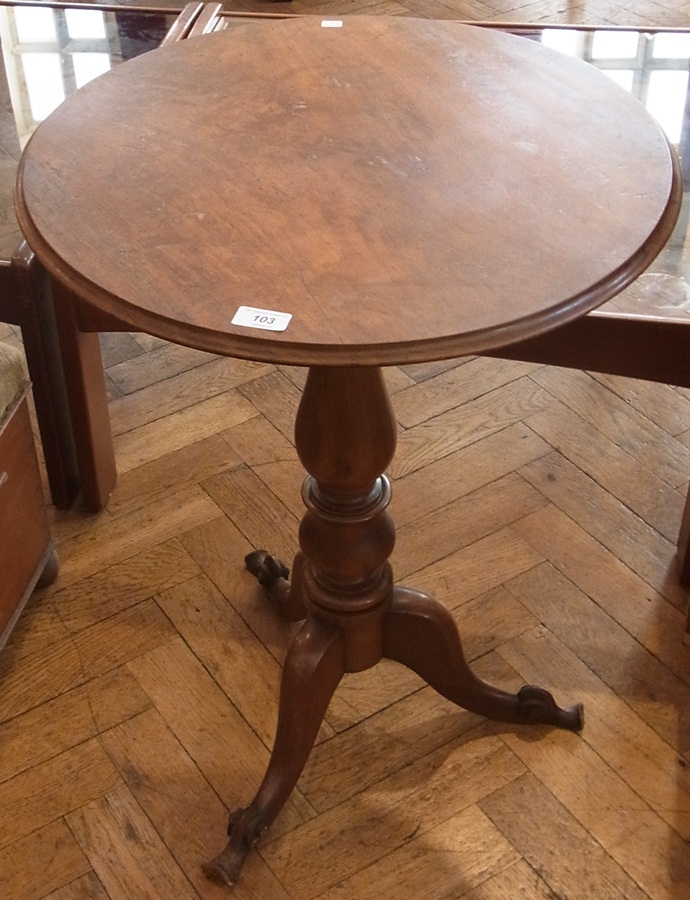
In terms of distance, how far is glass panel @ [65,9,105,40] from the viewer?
1617 mm

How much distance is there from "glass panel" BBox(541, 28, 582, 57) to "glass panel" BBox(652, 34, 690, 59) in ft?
0.37

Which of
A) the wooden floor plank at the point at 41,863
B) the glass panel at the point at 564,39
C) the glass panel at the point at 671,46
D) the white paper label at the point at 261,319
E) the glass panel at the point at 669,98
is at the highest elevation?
the white paper label at the point at 261,319

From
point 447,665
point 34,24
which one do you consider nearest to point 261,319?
point 447,665

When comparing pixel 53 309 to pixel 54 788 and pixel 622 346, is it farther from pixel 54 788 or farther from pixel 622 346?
pixel 622 346

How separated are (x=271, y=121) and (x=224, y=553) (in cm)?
68

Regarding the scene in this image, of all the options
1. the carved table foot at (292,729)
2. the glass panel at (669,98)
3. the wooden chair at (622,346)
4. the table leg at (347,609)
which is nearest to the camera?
the table leg at (347,609)

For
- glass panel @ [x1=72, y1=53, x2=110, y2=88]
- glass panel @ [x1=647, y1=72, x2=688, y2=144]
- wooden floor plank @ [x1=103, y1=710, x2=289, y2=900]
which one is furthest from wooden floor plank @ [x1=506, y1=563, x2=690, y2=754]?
glass panel @ [x1=72, y1=53, x2=110, y2=88]

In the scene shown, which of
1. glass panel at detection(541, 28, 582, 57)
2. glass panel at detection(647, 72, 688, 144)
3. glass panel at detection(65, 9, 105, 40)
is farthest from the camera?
glass panel at detection(65, 9, 105, 40)

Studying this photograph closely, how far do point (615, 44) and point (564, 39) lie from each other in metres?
0.08

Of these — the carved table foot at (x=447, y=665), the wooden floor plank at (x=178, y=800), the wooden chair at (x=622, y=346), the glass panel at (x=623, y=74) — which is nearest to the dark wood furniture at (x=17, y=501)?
the wooden floor plank at (x=178, y=800)

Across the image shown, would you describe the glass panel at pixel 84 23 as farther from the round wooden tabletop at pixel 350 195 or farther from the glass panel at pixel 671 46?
the glass panel at pixel 671 46

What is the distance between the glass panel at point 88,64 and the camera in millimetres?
1407

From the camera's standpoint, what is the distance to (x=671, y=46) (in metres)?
1.53

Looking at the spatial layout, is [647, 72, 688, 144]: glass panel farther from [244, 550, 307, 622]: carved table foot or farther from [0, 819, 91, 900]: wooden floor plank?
[0, 819, 91, 900]: wooden floor plank
